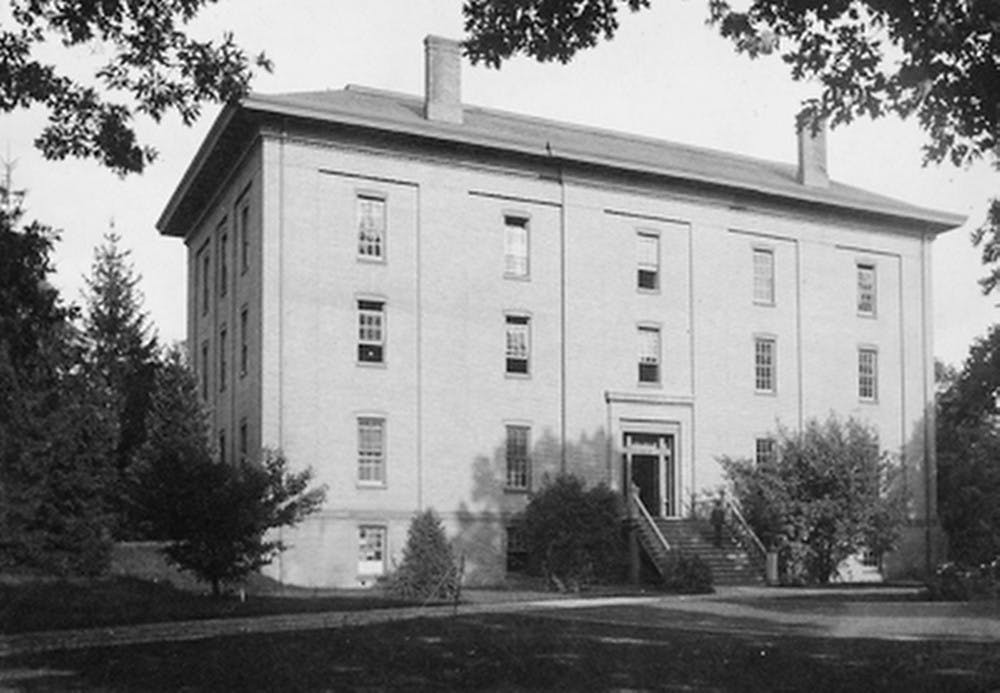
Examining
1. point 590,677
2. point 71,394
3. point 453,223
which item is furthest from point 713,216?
point 590,677

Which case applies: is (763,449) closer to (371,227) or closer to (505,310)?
(505,310)

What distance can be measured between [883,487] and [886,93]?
26896mm

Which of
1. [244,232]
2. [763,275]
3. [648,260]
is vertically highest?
[244,232]

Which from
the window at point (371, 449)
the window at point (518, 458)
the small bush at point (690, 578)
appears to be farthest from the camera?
the window at point (518, 458)

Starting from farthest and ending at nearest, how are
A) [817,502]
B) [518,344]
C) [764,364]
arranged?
[764,364]
[518,344]
[817,502]

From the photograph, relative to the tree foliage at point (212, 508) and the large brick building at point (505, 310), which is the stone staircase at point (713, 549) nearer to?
the large brick building at point (505, 310)

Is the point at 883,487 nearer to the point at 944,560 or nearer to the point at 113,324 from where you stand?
the point at 944,560

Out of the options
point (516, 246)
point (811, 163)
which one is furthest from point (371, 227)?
point (811, 163)

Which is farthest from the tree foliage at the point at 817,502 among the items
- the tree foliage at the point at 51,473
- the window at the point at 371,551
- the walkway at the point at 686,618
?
the tree foliage at the point at 51,473

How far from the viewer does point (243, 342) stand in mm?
34844

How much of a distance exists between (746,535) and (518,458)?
6.24m

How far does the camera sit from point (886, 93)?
1167cm

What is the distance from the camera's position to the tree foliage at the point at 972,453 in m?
40.3

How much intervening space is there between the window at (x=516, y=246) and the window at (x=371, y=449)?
567cm
